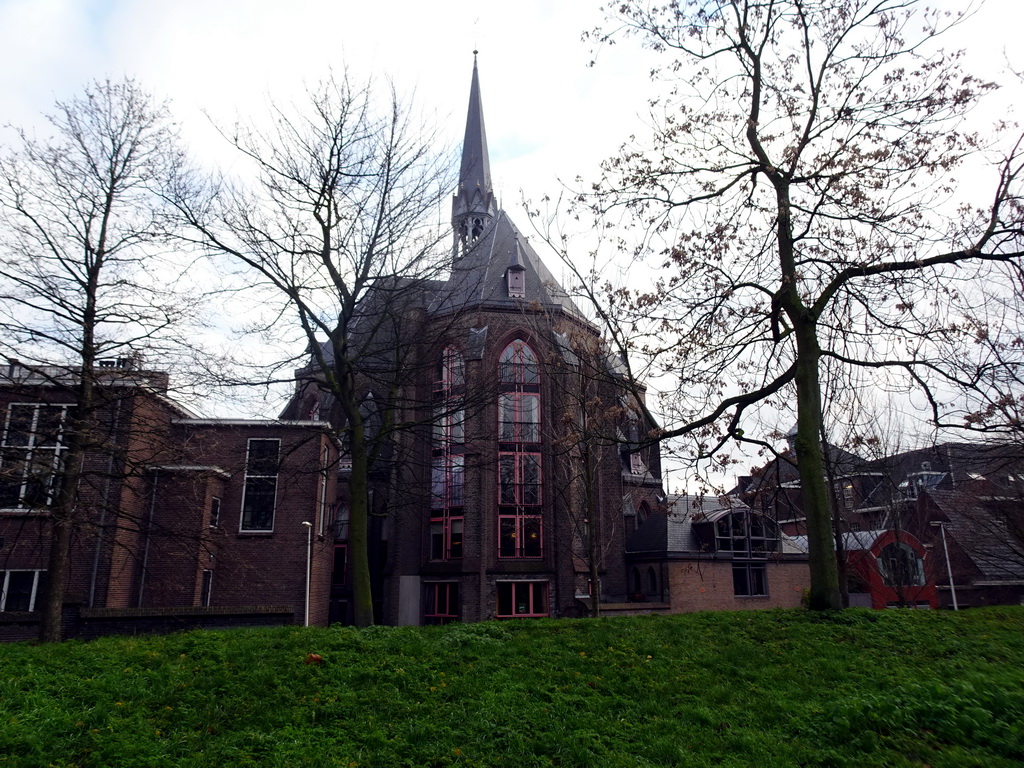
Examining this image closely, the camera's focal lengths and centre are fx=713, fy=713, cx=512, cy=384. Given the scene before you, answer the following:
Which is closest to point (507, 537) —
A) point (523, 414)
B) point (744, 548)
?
point (523, 414)

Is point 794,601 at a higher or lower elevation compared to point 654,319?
lower

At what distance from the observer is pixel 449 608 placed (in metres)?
28.1

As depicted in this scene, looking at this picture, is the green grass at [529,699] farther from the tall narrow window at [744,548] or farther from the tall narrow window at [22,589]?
the tall narrow window at [744,548]

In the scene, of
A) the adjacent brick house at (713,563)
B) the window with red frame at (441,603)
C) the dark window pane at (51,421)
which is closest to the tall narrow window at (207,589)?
the window with red frame at (441,603)

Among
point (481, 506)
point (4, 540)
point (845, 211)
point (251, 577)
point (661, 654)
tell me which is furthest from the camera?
point (481, 506)

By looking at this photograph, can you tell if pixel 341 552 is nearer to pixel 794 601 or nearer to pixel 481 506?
pixel 481 506

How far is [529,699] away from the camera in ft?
23.9

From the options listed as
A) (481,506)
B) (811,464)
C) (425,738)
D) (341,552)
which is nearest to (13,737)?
(425,738)

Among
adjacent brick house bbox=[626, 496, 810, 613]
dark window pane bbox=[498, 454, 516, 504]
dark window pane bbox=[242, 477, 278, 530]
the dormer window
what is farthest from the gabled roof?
adjacent brick house bbox=[626, 496, 810, 613]

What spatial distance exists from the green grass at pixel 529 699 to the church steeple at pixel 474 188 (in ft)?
109

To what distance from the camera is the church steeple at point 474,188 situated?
140 feet

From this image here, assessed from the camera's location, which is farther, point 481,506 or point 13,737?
point 481,506

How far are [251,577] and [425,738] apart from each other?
17643 mm

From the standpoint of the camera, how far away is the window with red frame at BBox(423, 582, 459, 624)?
28031mm
